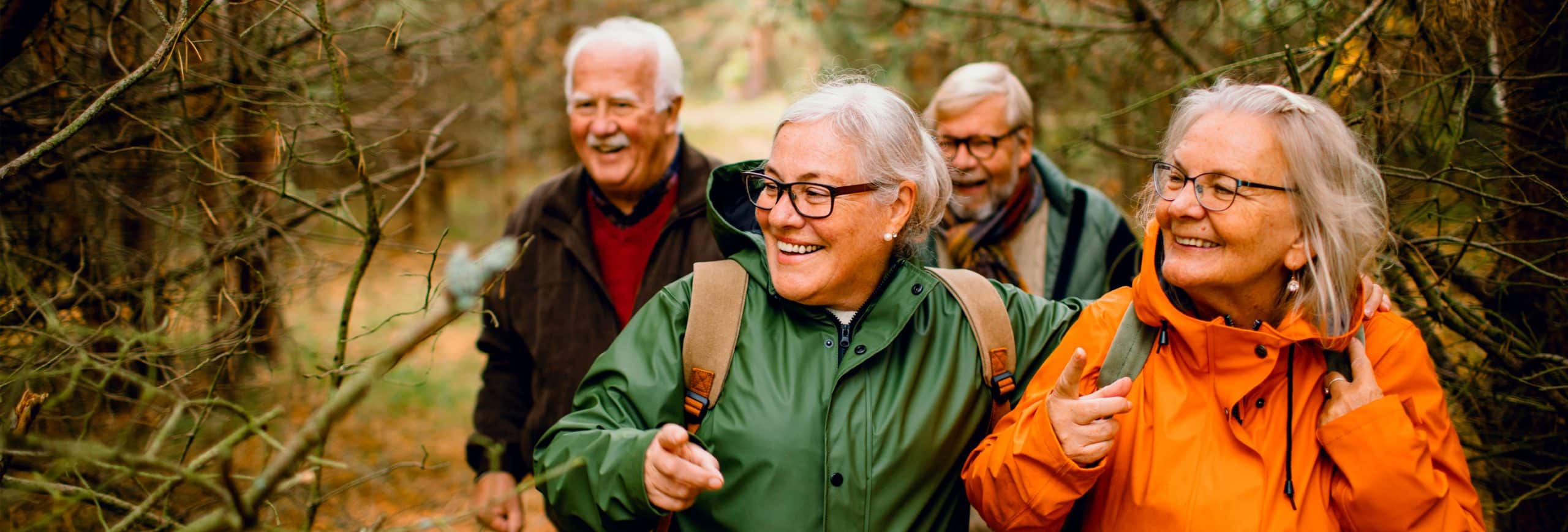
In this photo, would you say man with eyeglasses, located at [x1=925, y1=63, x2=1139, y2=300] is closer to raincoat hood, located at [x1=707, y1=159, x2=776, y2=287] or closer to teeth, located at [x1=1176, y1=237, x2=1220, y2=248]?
raincoat hood, located at [x1=707, y1=159, x2=776, y2=287]

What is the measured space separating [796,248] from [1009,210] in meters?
1.63

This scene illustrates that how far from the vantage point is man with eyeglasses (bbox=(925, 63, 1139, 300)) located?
3.65 metres

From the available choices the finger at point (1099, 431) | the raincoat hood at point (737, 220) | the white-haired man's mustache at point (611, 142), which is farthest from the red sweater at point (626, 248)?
the finger at point (1099, 431)

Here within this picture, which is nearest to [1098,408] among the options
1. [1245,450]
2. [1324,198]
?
[1245,450]

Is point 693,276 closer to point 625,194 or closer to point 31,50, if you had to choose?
point 625,194

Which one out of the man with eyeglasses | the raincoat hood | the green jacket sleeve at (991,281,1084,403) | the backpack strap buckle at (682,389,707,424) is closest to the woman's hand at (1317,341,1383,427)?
the green jacket sleeve at (991,281,1084,403)

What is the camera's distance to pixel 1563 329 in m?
2.89

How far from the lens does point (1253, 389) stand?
2.08 metres

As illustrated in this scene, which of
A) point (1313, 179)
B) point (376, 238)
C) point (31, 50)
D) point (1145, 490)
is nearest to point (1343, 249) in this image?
point (1313, 179)

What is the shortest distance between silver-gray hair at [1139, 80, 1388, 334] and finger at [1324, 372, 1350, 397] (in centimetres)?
10

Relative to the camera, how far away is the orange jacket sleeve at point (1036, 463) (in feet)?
6.60

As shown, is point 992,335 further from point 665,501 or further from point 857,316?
point 665,501

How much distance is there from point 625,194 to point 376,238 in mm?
1197

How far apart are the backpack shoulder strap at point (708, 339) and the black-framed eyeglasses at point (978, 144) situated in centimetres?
166
